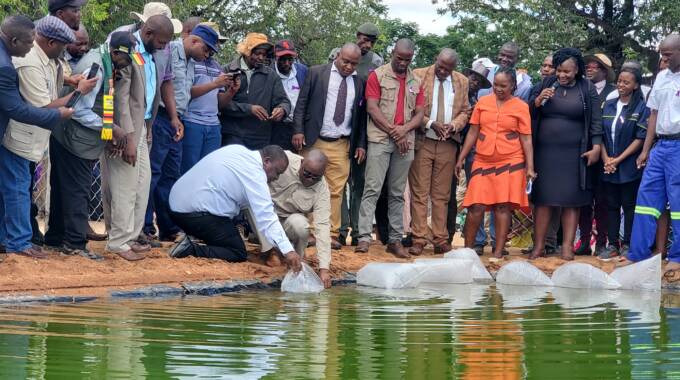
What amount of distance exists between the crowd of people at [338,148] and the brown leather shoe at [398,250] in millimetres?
18

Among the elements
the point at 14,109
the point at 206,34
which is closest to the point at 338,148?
the point at 206,34

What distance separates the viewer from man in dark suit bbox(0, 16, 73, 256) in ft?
27.2

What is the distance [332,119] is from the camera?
1158 centimetres

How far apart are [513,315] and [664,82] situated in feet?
12.7

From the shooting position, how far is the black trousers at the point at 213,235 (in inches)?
391

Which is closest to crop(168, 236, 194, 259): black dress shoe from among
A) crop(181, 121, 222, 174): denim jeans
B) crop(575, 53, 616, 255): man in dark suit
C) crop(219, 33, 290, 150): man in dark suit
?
crop(181, 121, 222, 174): denim jeans

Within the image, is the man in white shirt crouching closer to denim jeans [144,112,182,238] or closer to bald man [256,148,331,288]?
bald man [256,148,331,288]

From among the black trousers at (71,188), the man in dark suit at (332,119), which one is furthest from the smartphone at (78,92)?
the man in dark suit at (332,119)

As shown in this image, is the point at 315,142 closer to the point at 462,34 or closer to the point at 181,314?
the point at 181,314

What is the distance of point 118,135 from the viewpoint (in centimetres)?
940

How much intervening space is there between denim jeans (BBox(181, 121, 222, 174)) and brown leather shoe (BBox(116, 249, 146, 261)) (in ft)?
5.90

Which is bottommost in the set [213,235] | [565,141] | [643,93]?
[213,235]

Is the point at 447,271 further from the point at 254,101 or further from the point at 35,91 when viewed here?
the point at 35,91

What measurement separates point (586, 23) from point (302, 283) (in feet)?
54.0
